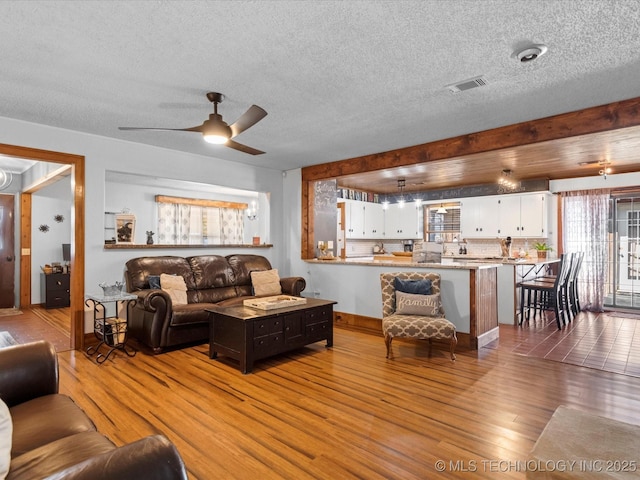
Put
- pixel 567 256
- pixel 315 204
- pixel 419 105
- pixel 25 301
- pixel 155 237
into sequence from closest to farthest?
1. pixel 419 105
2. pixel 567 256
3. pixel 315 204
4. pixel 25 301
5. pixel 155 237

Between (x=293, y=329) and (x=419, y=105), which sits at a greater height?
(x=419, y=105)

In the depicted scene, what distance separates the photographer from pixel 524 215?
7.46 meters

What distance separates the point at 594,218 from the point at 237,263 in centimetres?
653

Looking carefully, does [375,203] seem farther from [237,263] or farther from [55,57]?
[55,57]

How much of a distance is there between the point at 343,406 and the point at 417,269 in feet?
8.57

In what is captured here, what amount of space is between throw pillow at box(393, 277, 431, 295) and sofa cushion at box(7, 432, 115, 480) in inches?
137

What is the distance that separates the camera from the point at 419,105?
3604 mm

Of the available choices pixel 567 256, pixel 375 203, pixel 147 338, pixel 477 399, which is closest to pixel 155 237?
pixel 147 338

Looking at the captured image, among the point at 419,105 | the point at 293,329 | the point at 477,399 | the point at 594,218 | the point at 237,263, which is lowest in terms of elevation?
the point at 477,399

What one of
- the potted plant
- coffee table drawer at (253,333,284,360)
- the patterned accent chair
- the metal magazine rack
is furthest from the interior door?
the potted plant

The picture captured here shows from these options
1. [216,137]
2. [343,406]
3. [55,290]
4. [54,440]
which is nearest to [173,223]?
[55,290]

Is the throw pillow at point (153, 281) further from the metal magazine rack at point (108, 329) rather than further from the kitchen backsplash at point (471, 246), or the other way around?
the kitchen backsplash at point (471, 246)

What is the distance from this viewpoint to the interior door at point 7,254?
6914mm

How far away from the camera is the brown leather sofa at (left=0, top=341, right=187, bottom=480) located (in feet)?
3.43
